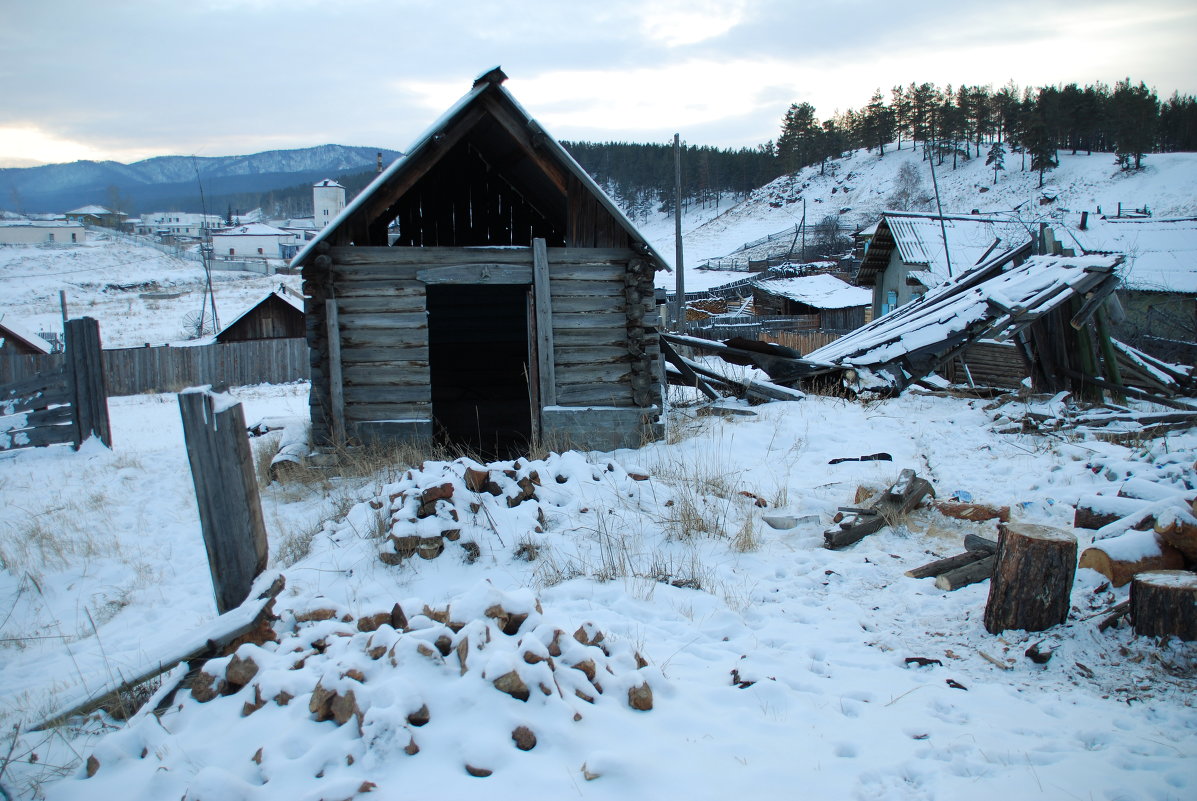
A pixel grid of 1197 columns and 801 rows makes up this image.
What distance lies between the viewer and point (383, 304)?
912 cm

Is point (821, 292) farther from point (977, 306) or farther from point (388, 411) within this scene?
point (388, 411)

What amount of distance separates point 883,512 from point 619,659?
132 inches

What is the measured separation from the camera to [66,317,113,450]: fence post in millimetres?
11109

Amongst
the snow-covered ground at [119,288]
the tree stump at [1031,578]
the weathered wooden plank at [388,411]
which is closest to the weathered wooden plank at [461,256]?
the weathered wooden plank at [388,411]

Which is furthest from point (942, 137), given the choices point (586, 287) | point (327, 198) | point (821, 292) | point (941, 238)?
point (586, 287)

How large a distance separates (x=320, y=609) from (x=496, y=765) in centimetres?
160

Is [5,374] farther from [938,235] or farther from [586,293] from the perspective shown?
[938,235]

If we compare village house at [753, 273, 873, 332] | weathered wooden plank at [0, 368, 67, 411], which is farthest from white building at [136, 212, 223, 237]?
weathered wooden plank at [0, 368, 67, 411]

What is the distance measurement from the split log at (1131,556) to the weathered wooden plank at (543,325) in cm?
645

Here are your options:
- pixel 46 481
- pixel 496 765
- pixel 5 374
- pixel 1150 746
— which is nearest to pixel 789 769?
pixel 496 765

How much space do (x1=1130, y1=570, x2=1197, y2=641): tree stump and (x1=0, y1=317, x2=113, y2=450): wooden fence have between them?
13400mm

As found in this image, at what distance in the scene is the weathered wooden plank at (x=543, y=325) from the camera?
30.5 ft

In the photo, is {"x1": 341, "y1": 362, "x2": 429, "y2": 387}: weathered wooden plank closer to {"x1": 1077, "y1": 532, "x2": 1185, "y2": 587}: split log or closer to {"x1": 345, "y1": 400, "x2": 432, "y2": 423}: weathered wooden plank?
{"x1": 345, "y1": 400, "x2": 432, "y2": 423}: weathered wooden plank

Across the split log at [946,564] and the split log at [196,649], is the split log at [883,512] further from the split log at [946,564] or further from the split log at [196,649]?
the split log at [196,649]
